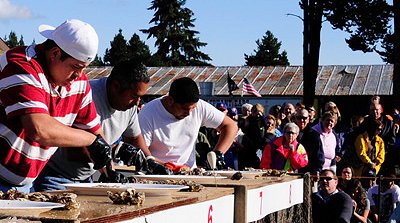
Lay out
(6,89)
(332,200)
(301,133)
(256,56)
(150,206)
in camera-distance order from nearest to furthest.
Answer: (150,206)
(6,89)
(332,200)
(301,133)
(256,56)

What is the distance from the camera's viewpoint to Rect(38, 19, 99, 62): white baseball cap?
4281 millimetres

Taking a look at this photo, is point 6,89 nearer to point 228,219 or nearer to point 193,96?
point 228,219

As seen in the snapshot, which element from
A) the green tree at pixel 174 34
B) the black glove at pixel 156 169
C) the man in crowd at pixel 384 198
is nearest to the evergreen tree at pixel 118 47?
the green tree at pixel 174 34

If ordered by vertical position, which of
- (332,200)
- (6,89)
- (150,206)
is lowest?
(332,200)

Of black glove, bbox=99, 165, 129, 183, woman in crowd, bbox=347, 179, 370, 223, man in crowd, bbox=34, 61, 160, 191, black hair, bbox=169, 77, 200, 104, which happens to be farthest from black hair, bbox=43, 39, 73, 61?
woman in crowd, bbox=347, 179, 370, 223

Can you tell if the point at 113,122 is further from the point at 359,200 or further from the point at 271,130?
the point at 271,130

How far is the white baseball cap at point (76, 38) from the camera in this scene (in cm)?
428

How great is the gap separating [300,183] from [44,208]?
13.4ft

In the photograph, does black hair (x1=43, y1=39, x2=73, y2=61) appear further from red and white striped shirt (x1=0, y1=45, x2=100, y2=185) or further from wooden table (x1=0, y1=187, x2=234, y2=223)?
wooden table (x1=0, y1=187, x2=234, y2=223)

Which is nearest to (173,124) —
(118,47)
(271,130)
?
(271,130)

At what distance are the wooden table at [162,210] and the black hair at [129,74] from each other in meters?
1.02

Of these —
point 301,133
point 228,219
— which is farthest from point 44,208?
point 301,133

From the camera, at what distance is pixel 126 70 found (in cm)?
552

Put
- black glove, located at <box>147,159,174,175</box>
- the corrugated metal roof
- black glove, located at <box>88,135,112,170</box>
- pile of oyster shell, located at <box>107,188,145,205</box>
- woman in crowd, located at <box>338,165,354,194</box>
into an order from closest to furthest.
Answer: pile of oyster shell, located at <box>107,188,145,205</box>, black glove, located at <box>88,135,112,170</box>, black glove, located at <box>147,159,174,175</box>, woman in crowd, located at <box>338,165,354,194</box>, the corrugated metal roof
